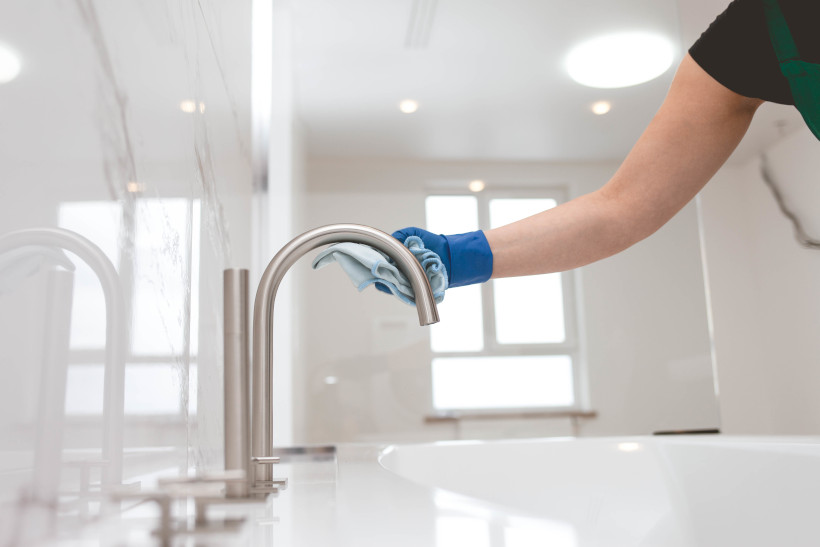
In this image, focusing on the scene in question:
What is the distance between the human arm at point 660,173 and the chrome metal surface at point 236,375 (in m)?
0.49

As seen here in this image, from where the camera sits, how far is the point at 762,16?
0.91 metres

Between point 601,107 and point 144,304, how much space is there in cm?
180

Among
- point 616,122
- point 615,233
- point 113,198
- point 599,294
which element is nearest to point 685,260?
point 599,294

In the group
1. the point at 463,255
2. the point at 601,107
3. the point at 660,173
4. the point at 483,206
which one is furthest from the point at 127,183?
the point at 601,107

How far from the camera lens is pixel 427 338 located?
2002 millimetres

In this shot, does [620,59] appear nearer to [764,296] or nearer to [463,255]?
[764,296]

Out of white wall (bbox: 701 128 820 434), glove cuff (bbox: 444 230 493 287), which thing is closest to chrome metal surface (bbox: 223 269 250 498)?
glove cuff (bbox: 444 230 493 287)

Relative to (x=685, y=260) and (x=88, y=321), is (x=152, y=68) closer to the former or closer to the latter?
(x=88, y=321)

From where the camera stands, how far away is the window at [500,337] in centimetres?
200

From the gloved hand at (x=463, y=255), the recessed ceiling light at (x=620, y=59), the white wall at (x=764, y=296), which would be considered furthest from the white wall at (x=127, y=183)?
the white wall at (x=764, y=296)

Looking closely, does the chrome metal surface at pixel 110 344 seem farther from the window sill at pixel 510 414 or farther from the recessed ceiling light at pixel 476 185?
the recessed ceiling light at pixel 476 185

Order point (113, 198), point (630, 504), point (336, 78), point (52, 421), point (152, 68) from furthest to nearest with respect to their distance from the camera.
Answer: point (336, 78) < point (630, 504) < point (152, 68) < point (113, 198) < point (52, 421)

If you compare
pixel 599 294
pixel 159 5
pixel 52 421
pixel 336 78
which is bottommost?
pixel 52 421

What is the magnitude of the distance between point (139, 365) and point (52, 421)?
0.23m
